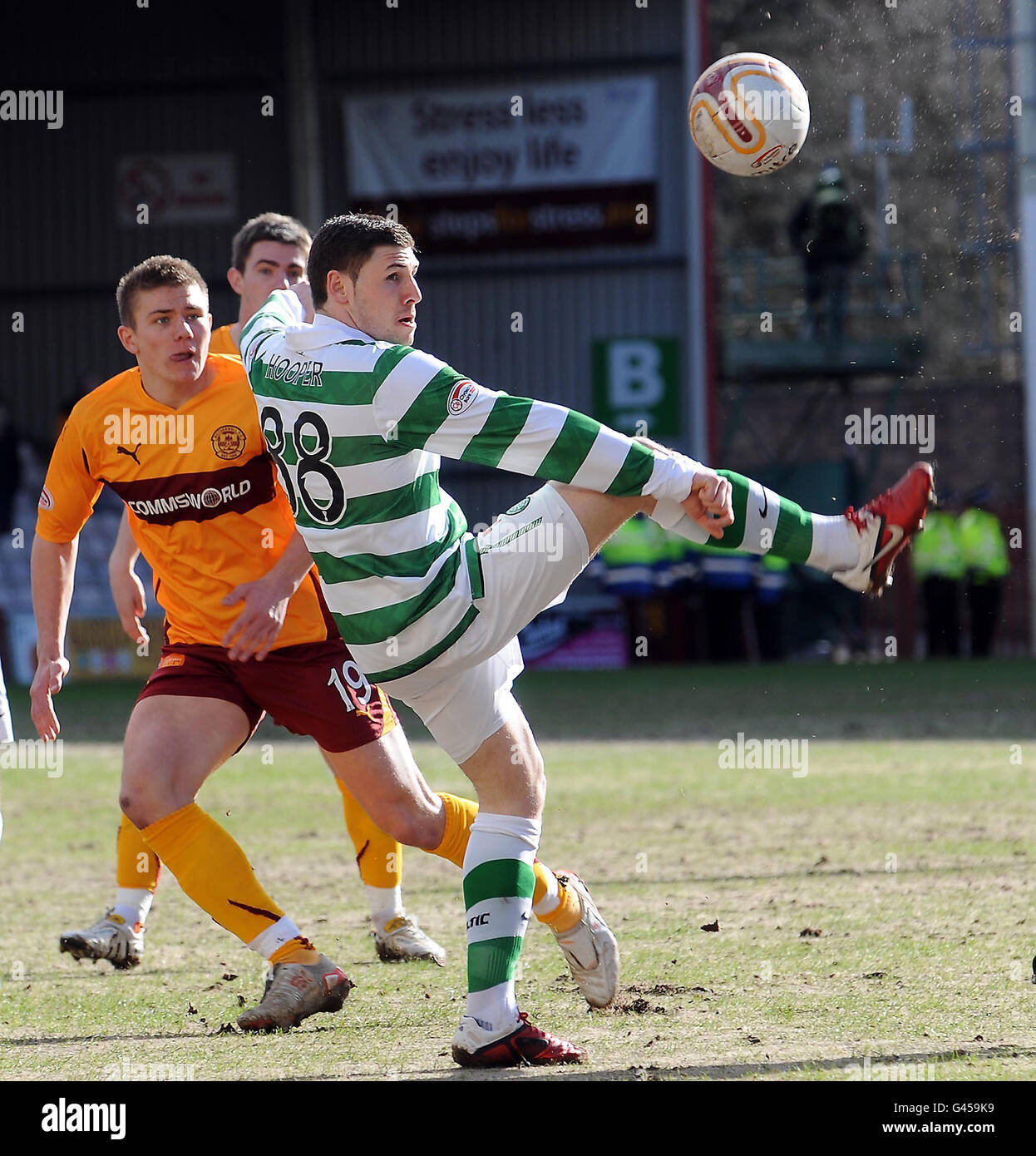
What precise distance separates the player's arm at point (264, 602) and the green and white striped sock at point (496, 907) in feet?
3.02

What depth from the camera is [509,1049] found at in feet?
12.7

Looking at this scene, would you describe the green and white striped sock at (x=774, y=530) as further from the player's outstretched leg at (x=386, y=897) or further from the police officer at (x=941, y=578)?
the police officer at (x=941, y=578)

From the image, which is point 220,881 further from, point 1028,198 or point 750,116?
point 1028,198

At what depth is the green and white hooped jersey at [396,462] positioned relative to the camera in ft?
12.4

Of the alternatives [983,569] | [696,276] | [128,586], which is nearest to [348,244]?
[128,586]

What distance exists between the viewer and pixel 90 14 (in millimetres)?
23453

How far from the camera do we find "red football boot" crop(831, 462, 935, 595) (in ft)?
13.1

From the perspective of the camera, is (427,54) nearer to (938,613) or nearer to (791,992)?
→ (938,613)

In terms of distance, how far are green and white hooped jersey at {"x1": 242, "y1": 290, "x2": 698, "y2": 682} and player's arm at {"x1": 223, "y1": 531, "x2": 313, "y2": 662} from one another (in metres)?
0.52

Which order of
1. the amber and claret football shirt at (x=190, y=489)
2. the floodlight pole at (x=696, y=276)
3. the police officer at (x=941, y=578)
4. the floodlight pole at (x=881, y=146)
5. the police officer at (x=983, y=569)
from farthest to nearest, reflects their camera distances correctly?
the floodlight pole at (x=696, y=276) → the floodlight pole at (x=881, y=146) → the police officer at (x=941, y=578) → the police officer at (x=983, y=569) → the amber and claret football shirt at (x=190, y=489)

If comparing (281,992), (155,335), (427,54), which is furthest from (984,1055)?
(427,54)

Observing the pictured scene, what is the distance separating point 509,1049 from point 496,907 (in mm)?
345

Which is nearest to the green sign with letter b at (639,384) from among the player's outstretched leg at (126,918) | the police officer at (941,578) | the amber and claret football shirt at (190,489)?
the police officer at (941,578)

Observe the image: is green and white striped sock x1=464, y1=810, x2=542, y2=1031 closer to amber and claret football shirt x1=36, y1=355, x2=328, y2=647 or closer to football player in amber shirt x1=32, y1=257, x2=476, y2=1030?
football player in amber shirt x1=32, y1=257, x2=476, y2=1030
